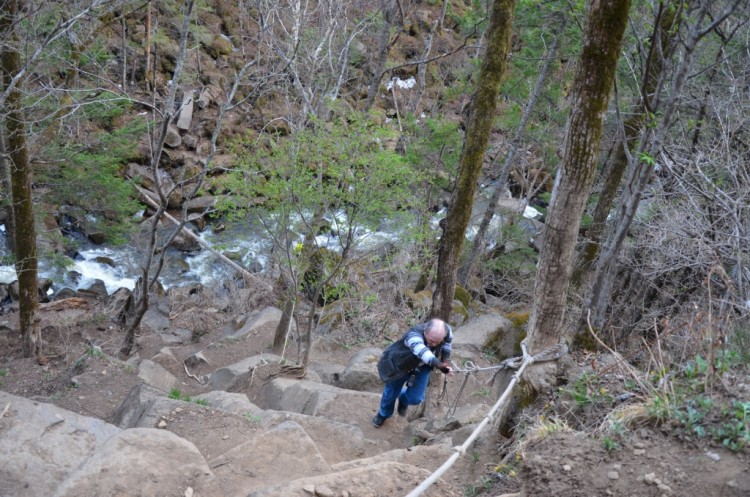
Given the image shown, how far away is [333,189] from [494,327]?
20.0 ft

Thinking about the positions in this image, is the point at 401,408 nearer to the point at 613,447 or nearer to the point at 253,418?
the point at 253,418

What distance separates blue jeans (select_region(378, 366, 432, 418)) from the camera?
662 centimetres

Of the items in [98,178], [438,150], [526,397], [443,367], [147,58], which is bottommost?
Answer: [98,178]

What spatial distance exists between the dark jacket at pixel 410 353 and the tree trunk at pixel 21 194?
6.60 metres

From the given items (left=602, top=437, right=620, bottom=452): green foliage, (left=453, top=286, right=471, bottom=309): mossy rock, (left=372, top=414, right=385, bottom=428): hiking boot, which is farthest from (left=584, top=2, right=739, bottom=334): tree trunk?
(left=453, top=286, right=471, bottom=309): mossy rock

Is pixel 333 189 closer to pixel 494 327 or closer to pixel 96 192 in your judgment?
pixel 494 327

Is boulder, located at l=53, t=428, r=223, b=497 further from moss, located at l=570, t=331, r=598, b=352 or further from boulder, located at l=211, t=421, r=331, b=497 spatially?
moss, located at l=570, t=331, r=598, b=352

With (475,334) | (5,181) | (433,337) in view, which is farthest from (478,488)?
(5,181)

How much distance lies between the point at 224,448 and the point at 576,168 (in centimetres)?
420

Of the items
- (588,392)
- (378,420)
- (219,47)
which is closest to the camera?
(588,392)

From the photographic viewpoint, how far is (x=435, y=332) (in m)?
5.95

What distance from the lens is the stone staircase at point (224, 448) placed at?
11.7 feet

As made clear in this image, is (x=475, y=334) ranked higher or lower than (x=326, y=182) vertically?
lower

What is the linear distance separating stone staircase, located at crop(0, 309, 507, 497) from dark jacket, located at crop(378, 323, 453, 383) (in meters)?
0.72
